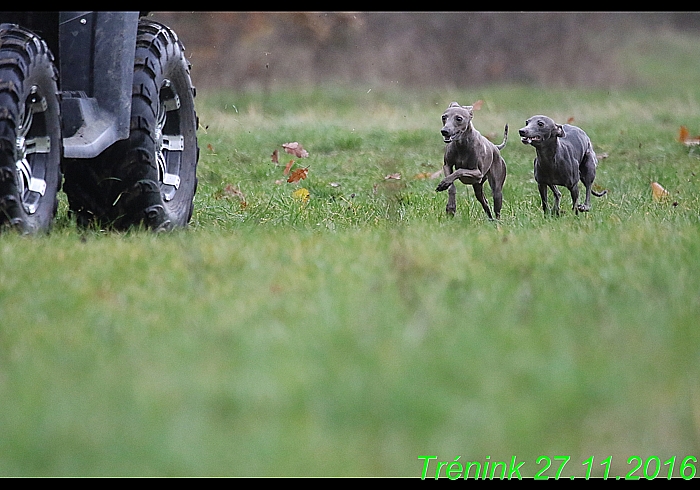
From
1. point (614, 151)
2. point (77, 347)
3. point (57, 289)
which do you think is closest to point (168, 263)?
point (57, 289)

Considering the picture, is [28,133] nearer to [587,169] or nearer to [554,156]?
[554,156]

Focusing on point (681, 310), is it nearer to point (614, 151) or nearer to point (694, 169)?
point (694, 169)

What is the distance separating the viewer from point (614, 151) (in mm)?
12984

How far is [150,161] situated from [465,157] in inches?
99.8

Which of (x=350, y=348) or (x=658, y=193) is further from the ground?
(x=350, y=348)

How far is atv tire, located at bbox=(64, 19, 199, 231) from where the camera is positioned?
6305mm

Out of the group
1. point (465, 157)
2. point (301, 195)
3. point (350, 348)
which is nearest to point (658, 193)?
point (465, 157)

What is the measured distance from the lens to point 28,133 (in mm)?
5766

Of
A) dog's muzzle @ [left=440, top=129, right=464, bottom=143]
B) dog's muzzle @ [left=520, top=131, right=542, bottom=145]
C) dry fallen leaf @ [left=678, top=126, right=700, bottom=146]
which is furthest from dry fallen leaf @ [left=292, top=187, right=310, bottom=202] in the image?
dry fallen leaf @ [left=678, top=126, right=700, bottom=146]

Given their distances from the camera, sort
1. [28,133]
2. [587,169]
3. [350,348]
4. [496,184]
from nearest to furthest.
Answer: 1. [350,348]
2. [28,133]
3. [496,184]
4. [587,169]

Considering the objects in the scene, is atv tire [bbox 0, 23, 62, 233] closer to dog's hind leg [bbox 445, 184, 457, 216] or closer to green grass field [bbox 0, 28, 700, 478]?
green grass field [bbox 0, 28, 700, 478]

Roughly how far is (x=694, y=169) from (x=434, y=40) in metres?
22.5

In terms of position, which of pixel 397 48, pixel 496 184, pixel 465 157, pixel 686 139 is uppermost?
pixel 465 157

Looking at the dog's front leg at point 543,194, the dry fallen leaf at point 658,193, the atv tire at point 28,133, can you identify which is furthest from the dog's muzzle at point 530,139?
the atv tire at point 28,133
